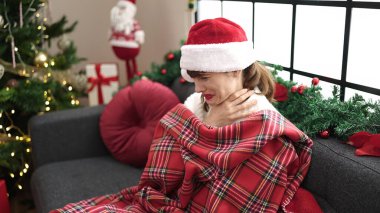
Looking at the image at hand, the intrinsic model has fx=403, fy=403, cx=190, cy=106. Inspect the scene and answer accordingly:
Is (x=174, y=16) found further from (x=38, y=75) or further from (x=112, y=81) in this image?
(x=38, y=75)

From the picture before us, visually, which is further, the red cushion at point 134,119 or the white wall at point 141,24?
the white wall at point 141,24

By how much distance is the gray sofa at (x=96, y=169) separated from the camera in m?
1.11

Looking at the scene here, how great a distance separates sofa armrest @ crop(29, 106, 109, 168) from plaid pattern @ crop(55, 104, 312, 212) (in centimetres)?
70

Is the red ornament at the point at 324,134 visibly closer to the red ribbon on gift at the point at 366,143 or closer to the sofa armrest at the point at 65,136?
the red ribbon on gift at the point at 366,143

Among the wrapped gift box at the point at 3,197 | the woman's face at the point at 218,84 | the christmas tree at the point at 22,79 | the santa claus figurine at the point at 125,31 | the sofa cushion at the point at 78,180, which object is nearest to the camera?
the woman's face at the point at 218,84

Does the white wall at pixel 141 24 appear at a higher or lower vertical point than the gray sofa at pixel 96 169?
higher

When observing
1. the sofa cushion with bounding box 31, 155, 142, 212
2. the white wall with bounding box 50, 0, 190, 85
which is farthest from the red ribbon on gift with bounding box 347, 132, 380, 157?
the white wall with bounding box 50, 0, 190, 85

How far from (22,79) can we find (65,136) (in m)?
0.44

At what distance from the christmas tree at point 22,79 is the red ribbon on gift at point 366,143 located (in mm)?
1613

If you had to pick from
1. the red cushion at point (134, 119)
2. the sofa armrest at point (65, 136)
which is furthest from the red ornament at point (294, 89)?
the sofa armrest at point (65, 136)

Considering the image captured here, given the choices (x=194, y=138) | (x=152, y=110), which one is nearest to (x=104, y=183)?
(x=152, y=110)

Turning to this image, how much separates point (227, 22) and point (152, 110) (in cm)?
82

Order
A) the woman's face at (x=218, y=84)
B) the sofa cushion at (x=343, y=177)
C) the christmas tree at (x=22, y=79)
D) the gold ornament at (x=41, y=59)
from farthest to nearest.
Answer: the gold ornament at (x=41, y=59) < the christmas tree at (x=22, y=79) < the woman's face at (x=218, y=84) < the sofa cushion at (x=343, y=177)

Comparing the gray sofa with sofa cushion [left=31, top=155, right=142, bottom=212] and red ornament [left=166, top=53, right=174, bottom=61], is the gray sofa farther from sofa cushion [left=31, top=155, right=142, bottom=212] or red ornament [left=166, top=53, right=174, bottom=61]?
red ornament [left=166, top=53, right=174, bottom=61]
